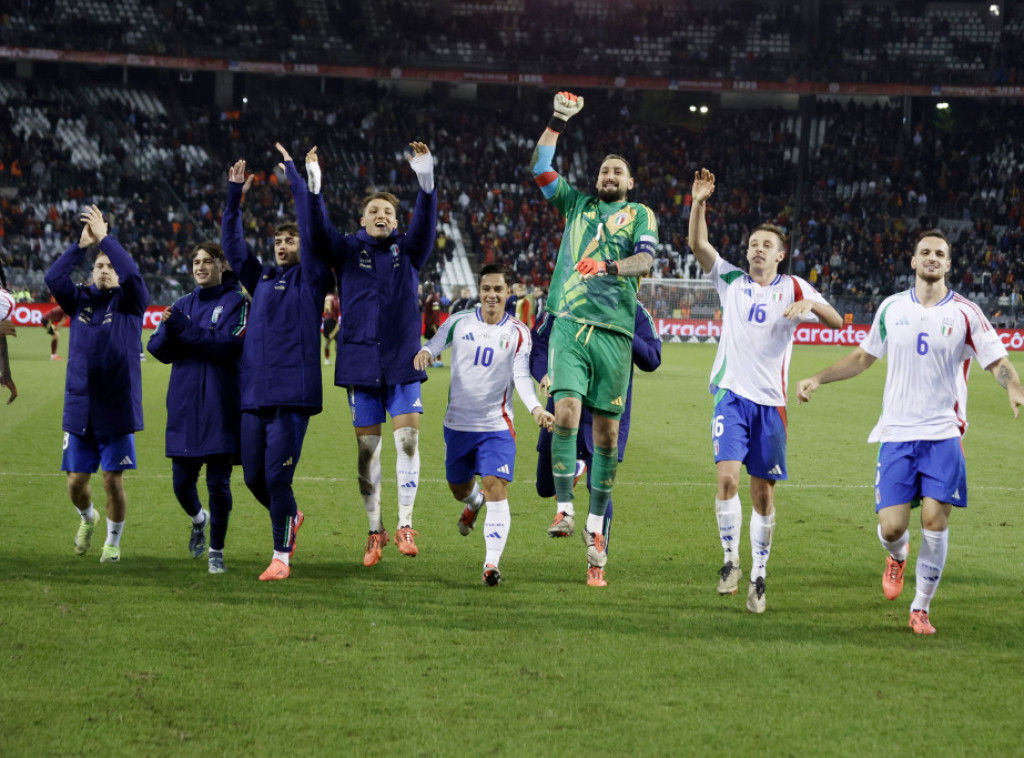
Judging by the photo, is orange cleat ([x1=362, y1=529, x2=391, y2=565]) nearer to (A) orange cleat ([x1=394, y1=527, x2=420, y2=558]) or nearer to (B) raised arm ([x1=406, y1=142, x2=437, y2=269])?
(A) orange cleat ([x1=394, y1=527, x2=420, y2=558])

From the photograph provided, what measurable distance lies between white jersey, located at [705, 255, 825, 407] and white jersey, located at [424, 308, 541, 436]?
1.26m

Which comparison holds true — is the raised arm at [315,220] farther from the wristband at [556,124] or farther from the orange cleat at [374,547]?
the orange cleat at [374,547]

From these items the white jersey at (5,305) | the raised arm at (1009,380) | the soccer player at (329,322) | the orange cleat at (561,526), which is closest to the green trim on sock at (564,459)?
the orange cleat at (561,526)

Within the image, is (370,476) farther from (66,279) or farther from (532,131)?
(532,131)

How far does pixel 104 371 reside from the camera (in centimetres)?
743

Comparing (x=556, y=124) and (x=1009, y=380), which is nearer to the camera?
(x=1009, y=380)

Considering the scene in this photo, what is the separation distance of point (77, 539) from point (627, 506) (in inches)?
181

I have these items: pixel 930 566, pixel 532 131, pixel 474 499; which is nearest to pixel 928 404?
pixel 930 566

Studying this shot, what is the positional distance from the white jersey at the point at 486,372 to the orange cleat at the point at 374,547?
2.97ft

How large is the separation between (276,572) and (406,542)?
3.09 ft

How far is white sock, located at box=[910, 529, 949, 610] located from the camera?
612cm

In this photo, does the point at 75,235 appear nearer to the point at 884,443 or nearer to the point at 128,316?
the point at 128,316

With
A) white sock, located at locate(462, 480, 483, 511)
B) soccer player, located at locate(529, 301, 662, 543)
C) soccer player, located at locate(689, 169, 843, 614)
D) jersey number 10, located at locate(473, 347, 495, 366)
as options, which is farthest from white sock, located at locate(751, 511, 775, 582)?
white sock, located at locate(462, 480, 483, 511)

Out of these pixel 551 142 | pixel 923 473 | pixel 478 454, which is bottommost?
pixel 478 454
